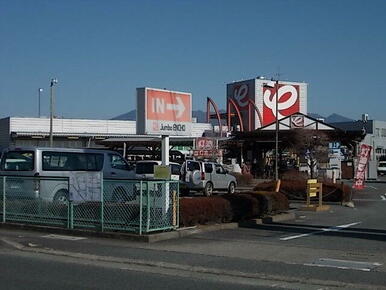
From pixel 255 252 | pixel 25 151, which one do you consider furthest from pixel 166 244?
pixel 25 151

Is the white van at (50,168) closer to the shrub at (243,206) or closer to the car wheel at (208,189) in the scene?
the shrub at (243,206)

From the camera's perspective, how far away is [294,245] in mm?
13758

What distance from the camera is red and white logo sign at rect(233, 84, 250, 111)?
11119 centimetres

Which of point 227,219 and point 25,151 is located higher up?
point 25,151

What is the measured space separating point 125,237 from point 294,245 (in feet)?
13.0

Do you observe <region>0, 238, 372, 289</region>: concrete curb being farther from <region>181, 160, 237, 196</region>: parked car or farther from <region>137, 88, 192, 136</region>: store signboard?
<region>181, 160, 237, 196</region>: parked car

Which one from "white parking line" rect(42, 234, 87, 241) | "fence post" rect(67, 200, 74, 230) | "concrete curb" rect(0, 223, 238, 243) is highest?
"fence post" rect(67, 200, 74, 230)

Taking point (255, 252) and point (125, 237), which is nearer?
point (255, 252)

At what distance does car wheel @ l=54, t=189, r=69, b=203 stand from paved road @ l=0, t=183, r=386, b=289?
3.66ft

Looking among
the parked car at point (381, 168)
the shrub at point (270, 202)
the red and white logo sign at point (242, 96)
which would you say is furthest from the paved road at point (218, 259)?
the red and white logo sign at point (242, 96)

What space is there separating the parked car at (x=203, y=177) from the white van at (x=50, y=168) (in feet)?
26.8

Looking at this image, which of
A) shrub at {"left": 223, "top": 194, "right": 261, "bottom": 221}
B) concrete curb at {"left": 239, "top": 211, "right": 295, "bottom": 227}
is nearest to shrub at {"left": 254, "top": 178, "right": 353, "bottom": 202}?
concrete curb at {"left": 239, "top": 211, "right": 295, "bottom": 227}

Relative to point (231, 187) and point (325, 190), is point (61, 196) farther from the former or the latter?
point (231, 187)

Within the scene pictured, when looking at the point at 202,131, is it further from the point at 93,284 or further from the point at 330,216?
the point at 93,284
